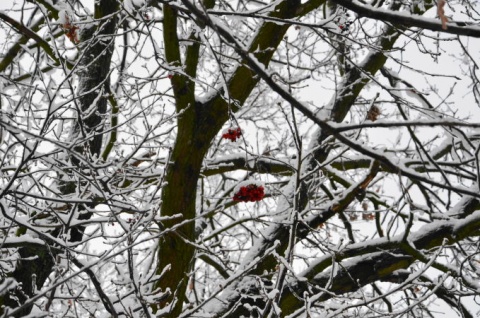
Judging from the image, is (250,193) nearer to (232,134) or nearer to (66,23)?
(232,134)

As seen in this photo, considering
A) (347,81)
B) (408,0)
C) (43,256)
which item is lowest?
(43,256)

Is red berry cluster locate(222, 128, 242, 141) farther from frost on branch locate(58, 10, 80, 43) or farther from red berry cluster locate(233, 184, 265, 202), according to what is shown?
frost on branch locate(58, 10, 80, 43)

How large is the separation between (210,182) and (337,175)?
425 centimetres

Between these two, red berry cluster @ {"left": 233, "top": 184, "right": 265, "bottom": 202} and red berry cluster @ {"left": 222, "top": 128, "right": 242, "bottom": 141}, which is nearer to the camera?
red berry cluster @ {"left": 222, "top": 128, "right": 242, "bottom": 141}

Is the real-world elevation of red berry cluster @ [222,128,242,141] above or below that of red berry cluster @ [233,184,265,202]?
above

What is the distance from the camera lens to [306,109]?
4.20 feet

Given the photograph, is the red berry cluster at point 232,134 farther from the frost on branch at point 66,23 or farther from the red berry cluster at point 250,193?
the frost on branch at point 66,23

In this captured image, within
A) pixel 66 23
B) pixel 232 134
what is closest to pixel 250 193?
pixel 232 134

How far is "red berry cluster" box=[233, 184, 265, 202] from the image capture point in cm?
327

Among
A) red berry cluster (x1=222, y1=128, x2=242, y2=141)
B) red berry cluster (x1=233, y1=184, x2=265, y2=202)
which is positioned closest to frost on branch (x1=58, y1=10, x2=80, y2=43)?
red berry cluster (x1=222, y1=128, x2=242, y2=141)

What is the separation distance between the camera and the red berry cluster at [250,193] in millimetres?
3266

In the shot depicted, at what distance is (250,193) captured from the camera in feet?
10.8

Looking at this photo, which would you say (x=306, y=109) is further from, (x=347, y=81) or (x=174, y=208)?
(x=347, y=81)

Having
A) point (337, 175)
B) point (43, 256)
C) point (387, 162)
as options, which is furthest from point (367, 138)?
point (387, 162)
